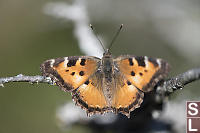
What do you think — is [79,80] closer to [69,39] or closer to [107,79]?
[107,79]

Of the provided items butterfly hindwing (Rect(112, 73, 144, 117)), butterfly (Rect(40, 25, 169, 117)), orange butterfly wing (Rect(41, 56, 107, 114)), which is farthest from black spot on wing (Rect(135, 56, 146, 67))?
orange butterfly wing (Rect(41, 56, 107, 114))

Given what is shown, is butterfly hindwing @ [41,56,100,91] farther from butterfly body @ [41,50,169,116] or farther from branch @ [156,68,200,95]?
branch @ [156,68,200,95]

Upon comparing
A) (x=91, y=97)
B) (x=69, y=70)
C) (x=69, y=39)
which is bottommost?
(x=91, y=97)

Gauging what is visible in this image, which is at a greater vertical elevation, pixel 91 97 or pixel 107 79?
pixel 107 79

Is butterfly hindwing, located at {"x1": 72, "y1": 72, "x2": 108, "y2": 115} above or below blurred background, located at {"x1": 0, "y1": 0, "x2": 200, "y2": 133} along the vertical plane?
below

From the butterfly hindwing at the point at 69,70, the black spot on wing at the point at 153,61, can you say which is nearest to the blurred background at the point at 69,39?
the butterfly hindwing at the point at 69,70

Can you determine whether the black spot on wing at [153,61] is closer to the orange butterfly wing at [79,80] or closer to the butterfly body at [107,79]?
the butterfly body at [107,79]

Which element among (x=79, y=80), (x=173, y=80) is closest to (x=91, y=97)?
(x=79, y=80)
